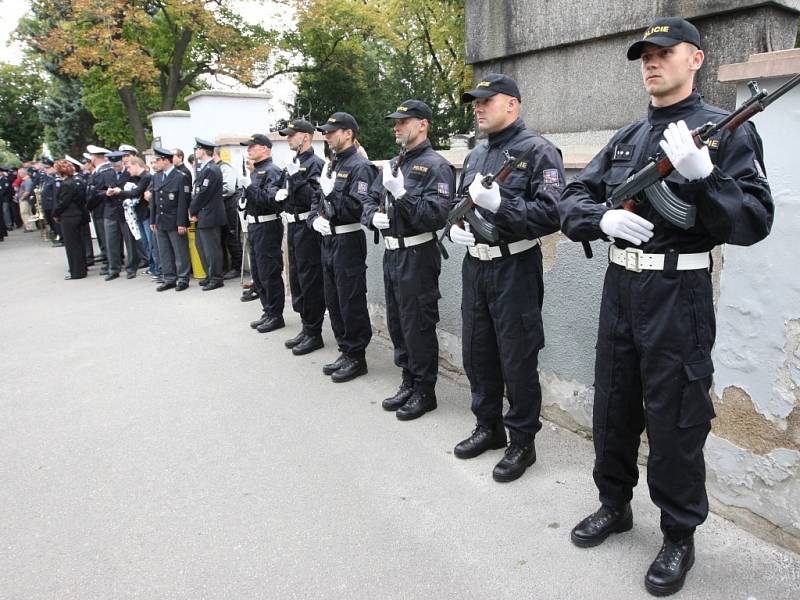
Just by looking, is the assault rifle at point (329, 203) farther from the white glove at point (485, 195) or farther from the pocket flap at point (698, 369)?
the pocket flap at point (698, 369)

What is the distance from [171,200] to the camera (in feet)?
28.0

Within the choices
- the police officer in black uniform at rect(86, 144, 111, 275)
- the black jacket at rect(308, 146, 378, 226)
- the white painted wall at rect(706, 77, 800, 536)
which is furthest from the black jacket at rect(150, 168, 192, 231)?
the white painted wall at rect(706, 77, 800, 536)

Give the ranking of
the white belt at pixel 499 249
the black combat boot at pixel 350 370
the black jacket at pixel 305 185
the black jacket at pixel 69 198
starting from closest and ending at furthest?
the white belt at pixel 499 249 < the black combat boot at pixel 350 370 < the black jacket at pixel 305 185 < the black jacket at pixel 69 198

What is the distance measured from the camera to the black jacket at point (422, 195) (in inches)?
151

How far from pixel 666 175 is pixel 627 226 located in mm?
226

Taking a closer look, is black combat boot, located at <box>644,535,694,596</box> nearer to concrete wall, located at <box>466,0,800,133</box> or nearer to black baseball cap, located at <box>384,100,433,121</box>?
concrete wall, located at <box>466,0,800,133</box>

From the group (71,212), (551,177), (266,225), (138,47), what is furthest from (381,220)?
(138,47)

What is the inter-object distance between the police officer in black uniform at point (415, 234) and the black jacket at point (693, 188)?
4.38 feet

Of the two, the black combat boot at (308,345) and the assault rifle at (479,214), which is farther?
the black combat boot at (308,345)

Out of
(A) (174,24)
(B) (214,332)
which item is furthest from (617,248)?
(A) (174,24)

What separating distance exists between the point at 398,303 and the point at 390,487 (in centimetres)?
135

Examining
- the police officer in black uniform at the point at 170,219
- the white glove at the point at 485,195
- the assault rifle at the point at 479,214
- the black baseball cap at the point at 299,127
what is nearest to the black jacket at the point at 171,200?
the police officer in black uniform at the point at 170,219

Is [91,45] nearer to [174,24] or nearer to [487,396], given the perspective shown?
[174,24]

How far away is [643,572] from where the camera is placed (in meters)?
2.58
